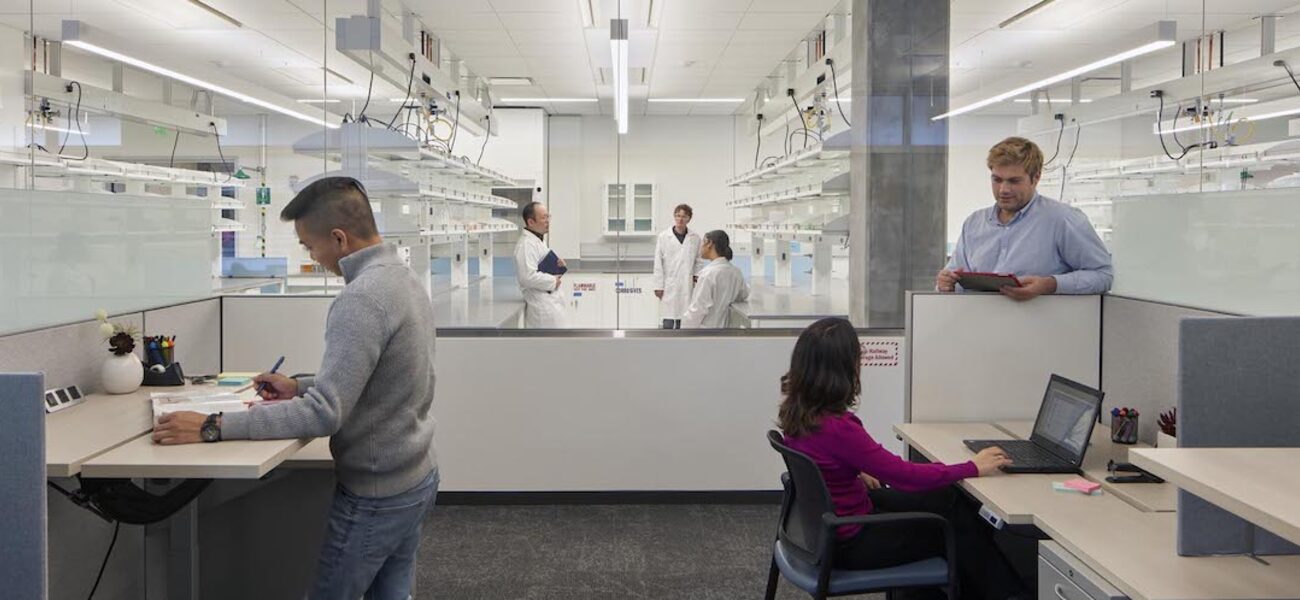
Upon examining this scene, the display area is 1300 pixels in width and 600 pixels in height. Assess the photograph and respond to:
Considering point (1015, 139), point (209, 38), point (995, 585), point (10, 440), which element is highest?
point (209, 38)

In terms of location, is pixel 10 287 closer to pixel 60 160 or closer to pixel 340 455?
pixel 340 455

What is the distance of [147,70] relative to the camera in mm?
4855

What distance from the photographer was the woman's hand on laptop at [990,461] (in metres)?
2.26

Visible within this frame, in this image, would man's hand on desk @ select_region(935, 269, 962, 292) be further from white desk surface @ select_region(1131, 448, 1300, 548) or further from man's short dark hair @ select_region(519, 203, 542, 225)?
man's short dark hair @ select_region(519, 203, 542, 225)

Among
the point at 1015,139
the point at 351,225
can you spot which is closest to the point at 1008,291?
the point at 1015,139

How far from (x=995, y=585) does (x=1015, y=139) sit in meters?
1.35

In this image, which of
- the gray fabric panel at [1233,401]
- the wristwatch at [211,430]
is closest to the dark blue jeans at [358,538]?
the wristwatch at [211,430]

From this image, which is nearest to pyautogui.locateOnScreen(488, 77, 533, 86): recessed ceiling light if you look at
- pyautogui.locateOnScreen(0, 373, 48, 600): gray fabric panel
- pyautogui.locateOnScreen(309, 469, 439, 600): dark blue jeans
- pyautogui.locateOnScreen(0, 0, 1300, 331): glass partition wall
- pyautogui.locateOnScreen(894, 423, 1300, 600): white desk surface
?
pyautogui.locateOnScreen(0, 0, 1300, 331): glass partition wall

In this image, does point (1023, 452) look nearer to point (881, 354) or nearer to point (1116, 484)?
point (1116, 484)

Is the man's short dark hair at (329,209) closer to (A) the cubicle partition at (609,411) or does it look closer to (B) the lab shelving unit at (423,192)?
(A) the cubicle partition at (609,411)

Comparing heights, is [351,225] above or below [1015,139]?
below

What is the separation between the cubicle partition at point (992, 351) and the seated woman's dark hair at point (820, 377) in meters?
0.59

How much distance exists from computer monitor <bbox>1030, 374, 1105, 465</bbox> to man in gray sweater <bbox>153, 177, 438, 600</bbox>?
150cm

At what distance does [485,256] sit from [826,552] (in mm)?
3005
